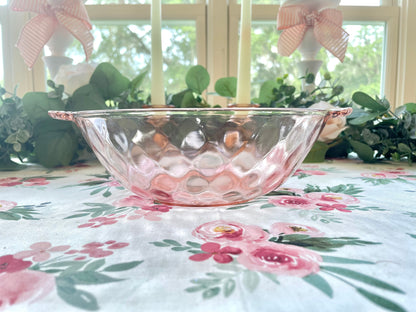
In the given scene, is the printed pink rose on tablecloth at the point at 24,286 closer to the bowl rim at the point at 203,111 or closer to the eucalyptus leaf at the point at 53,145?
the bowl rim at the point at 203,111

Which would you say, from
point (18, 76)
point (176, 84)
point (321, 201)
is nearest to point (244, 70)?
point (321, 201)

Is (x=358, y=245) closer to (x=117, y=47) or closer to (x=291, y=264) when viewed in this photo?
(x=291, y=264)

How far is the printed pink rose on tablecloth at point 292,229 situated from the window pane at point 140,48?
1081 millimetres

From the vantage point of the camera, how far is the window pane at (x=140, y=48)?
4.10ft

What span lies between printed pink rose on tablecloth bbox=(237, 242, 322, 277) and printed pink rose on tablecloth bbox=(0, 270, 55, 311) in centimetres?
11

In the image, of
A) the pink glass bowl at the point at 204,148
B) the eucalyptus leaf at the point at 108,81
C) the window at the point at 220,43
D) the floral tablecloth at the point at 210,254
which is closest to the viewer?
the floral tablecloth at the point at 210,254

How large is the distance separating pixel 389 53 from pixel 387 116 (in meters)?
0.76

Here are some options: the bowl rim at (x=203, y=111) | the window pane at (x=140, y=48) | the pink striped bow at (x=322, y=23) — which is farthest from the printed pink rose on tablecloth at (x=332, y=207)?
the window pane at (x=140, y=48)

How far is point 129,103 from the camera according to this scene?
70 cm

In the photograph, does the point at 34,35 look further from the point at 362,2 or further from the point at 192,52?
the point at 362,2

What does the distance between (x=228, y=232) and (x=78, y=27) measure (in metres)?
0.64

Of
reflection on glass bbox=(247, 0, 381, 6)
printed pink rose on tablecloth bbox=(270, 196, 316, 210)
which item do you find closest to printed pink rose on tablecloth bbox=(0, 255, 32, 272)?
printed pink rose on tablecloth bbox=(270, 196, 316, 210)

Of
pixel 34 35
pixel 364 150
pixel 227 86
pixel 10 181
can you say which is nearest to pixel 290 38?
pixel 227 86

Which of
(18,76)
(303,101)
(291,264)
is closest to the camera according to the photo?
(291,264)
